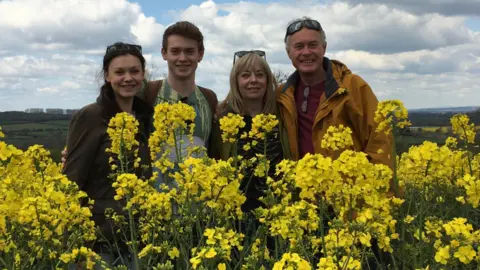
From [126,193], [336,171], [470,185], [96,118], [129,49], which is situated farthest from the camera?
[129,49]

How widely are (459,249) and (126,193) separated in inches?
86.2

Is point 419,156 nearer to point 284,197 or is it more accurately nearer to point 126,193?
point 284,197

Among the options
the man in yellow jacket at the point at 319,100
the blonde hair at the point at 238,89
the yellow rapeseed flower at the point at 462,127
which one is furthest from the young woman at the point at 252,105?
the yellow rapeseed flower at the point at 462,127

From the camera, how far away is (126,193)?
3406 mm

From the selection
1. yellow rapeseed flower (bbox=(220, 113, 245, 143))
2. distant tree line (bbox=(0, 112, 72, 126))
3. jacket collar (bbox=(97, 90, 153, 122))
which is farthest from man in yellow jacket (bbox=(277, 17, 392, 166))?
distant tree line (bbox=(0, 112, 72, 126))

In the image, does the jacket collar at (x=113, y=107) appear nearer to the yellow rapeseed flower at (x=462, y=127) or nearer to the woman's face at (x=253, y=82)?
the woman's face at (x=253, y=82)

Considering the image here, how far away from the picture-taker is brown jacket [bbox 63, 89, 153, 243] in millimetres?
4387

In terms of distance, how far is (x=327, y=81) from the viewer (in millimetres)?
4883

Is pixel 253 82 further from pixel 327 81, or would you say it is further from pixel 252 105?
pixel 327 81

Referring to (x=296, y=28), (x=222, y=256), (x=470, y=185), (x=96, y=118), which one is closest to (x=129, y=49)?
(x=96, y=118)

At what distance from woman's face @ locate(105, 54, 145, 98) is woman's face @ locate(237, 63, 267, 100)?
103cm

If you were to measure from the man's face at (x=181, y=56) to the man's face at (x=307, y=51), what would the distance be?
41.5 inches

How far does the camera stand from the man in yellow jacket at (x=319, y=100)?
464cm

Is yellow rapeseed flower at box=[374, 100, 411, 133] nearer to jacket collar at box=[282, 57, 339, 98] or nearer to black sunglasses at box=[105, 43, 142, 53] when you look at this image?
jacket collar at box=[282, 57, 339, 98]
